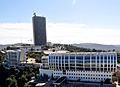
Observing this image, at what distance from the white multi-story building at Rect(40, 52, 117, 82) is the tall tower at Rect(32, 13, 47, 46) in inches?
2068

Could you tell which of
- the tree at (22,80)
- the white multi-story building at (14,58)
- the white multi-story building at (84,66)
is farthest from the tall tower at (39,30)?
the tree at (22,80)

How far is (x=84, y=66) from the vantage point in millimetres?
36500

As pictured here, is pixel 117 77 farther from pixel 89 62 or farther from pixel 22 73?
pixel 22 73

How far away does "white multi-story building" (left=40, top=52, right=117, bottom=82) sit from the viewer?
34.8 m

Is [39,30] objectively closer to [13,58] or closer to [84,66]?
[13,58]

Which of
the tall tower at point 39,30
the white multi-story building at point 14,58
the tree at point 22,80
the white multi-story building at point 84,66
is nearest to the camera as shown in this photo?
the white multi-story building at point 84,66

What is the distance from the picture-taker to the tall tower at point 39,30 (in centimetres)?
8988

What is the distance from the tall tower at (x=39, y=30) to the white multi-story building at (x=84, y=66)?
52.5 meters

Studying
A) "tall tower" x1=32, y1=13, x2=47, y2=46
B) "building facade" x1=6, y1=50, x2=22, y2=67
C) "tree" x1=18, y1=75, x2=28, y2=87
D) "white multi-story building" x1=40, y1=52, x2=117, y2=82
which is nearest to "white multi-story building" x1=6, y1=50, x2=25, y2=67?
"building facade" x1=6, y1=50, x2=22, y2=67

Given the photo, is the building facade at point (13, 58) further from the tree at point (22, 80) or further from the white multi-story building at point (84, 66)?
the tree at point (22, 80)

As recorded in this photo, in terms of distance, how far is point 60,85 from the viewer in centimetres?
3381

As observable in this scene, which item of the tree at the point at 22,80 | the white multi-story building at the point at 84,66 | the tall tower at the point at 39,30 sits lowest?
the tree at the point at 22,80

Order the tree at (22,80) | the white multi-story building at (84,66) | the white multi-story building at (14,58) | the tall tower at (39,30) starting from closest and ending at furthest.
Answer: the white multi-story building at (84,66), the tree at (22,80), the white multi-story building at (14,58), the tall tower at (39,30)

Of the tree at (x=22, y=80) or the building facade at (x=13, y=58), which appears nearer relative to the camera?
the tree at (x=22, y=80)
